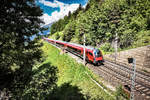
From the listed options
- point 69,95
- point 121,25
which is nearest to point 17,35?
point 69,95

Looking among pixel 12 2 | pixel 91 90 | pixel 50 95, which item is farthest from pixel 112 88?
pixel 12 2

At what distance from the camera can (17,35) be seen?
4.51m

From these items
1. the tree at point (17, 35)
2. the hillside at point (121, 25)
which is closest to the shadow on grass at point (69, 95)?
the tree at point (17, 35)

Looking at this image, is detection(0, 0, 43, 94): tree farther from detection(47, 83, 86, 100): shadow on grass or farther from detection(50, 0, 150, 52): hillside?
detection(50, 0, 150, 52): hillside

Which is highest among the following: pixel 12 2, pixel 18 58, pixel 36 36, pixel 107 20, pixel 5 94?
pixel 107 20

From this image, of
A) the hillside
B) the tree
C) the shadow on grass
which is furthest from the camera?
the hillside

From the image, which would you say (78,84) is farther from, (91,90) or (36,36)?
(36,36)

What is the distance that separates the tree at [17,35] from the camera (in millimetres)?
3846

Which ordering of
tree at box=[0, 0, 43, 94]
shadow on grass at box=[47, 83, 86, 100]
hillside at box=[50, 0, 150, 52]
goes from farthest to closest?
hillside at box=[50, 0, 150, 52], shadow on grass at box=[47, 83, 86, 100], tree at box=[0, 0, 43, 94]

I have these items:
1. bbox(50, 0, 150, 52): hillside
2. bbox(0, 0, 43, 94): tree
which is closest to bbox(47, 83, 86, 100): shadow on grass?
bbox(0, 0, 43, 94): tree

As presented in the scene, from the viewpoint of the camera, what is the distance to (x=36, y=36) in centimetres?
543

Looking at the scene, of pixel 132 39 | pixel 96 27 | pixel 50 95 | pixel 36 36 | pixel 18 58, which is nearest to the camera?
pixel 18 58

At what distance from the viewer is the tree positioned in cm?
385

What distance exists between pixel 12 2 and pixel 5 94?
17.9ft
